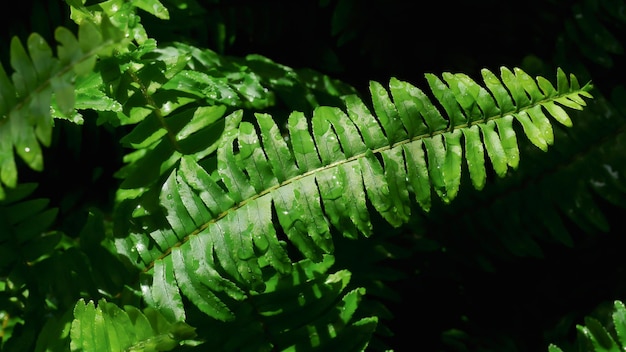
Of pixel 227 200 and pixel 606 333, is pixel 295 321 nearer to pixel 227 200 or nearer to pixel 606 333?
pixel 227 200

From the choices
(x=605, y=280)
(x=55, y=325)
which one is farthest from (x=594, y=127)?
(x=55, y=325)

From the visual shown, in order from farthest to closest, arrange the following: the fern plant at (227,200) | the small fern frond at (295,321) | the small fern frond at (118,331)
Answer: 1. the small fern frond at (295,321)
2. the fern plant at (227,200)
3. the small fern frond at (118,331)

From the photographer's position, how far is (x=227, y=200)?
1.45m

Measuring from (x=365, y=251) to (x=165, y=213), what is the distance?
600 mm

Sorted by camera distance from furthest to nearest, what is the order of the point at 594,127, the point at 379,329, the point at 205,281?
the point at 594,127 < the point at 379,329 < the point at 205,281

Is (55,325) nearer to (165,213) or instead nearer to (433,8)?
(165,213)

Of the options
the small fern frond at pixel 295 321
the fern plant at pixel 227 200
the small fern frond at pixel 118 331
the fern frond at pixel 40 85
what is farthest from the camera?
the small fern frond at pixel 295 321

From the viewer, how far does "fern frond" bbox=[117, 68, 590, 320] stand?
142cm

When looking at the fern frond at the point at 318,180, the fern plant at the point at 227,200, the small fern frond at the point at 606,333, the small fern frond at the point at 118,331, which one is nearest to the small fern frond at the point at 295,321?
the fern plant at the point at 227,200

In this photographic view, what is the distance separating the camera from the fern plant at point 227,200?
4.65 ft

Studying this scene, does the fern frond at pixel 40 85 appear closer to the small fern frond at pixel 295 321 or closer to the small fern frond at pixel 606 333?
the small fern frond at pixel 295 321

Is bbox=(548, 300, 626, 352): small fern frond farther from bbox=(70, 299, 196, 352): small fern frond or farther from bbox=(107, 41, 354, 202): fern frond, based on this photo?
bbox=(107, 41, 354, 202): fern frond

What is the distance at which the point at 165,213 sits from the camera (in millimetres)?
1471

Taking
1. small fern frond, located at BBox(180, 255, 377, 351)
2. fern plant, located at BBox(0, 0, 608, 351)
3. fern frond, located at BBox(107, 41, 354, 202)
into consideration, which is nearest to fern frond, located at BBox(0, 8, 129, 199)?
fern plant, located at BBox(0, 0, 608, 351)
